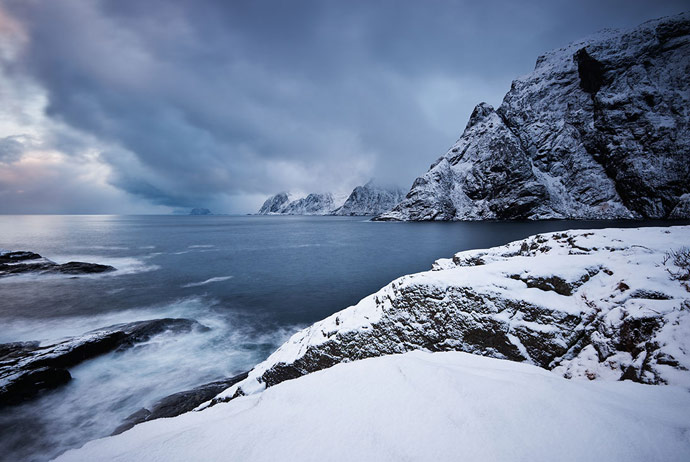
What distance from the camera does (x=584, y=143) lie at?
8525cm

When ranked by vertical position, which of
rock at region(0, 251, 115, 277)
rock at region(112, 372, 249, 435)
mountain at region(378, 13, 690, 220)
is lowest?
rock at region(112, 372, 249, 435)

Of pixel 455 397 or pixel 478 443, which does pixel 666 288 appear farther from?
pixel 478 443

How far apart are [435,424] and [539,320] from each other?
4326 millimetres

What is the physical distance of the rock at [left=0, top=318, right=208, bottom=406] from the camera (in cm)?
839

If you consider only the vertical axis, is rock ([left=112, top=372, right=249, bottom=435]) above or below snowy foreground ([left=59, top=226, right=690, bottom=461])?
below

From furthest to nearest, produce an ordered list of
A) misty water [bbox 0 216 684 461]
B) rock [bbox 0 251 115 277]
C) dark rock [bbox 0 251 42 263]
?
dark rock [bbox 0 251 42 263] → rock [bbox 0 251 115 277] → misty water [bbox 0 216 684 461]

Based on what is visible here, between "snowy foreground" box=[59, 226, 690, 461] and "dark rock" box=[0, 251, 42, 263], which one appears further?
"dark rock" box=[0, 251, 42, 263]

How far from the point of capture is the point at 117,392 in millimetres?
9148

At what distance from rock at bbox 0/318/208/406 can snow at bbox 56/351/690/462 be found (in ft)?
31.2

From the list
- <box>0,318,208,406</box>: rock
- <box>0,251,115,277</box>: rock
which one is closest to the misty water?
<box>0,318,208,406</box>: rock

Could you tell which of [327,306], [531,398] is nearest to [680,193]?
[327,306]

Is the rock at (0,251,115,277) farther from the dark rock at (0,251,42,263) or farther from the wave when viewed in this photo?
the wave

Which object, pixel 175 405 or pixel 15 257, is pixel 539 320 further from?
pixel 15 257

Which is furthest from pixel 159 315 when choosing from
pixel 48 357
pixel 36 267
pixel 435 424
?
pixel 36 267
